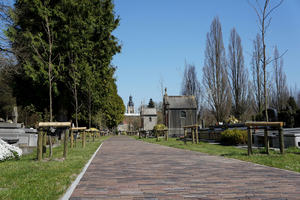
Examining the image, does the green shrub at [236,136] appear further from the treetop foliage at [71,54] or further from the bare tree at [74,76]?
the treetop foliage at [71,54]

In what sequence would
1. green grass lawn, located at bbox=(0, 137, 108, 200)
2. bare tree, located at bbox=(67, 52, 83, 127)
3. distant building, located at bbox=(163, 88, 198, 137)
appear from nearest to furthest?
green grass lawn, located at bbox=(0, 137, 108, 200)
bare tree, located at bbox=(67, 52, 83, 127)
distant building, located at bbox=(163, 88, 198, 137)

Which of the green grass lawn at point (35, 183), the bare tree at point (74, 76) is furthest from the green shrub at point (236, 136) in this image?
the green grass lawn at point (35, 183)

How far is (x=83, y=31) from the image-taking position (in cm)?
2225

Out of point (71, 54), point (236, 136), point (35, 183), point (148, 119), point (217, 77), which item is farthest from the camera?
point (148, 119)

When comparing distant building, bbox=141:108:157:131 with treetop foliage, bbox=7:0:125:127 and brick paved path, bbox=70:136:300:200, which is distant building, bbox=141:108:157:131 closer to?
treetop foliage, bbox=7:0:125:127

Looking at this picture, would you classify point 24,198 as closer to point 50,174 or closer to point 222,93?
point 50,174

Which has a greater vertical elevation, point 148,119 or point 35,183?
point 148,119

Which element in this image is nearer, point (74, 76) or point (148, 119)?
point (74, 76)

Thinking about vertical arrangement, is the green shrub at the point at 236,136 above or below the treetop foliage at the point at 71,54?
below

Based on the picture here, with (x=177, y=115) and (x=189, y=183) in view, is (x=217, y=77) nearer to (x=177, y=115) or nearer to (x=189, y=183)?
(x=177, y=115)

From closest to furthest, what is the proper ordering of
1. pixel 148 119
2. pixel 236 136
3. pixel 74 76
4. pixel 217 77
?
pixel 236 136 < pixel 74 76 < pixel 217 77 < pixel 148 119

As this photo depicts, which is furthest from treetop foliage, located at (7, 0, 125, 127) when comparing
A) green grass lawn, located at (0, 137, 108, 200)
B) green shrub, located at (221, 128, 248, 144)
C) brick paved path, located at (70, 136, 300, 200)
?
brick paved path, located at (70, 136, 300, 200)

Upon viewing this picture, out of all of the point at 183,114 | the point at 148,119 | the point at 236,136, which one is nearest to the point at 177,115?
the point at 183,114

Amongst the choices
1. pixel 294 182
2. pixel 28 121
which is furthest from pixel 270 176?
pixel 28 121
